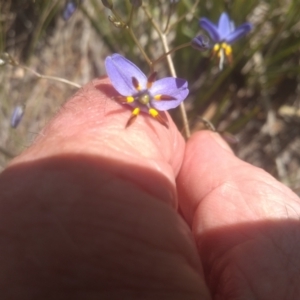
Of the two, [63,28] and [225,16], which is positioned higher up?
[63,28]

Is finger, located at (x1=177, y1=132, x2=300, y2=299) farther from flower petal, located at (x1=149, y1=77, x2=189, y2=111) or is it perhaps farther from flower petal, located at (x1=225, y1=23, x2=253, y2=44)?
flower petal, located at (x1=225, y1=23, x2=253, y2=44)

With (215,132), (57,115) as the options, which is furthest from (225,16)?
(57,115)

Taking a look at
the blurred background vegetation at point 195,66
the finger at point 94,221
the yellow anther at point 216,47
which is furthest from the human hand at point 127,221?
the blurred background vegetation at point 195,66

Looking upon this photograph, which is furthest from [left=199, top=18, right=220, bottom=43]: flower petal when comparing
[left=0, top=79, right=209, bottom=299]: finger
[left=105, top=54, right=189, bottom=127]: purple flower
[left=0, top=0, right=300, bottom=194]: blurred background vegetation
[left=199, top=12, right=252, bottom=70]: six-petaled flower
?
[left=0, top=79, right=209, bottom=299]: finger

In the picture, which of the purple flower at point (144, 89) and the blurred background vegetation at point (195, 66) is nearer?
the purple flower at point (144, 89)

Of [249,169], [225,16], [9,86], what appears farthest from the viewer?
[9,86]

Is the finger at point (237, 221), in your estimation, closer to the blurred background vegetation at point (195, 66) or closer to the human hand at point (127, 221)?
the human hand at point (127, 221)

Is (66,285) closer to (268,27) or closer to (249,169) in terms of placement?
(249,169)
